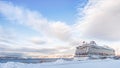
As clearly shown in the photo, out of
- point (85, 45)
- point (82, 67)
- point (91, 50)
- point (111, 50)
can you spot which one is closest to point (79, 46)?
point (85, 45)

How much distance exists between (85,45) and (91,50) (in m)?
2.39

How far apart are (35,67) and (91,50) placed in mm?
27511

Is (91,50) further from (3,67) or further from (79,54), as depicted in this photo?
(3,67)

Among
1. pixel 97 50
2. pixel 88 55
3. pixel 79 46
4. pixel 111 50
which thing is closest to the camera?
pixel 88 55

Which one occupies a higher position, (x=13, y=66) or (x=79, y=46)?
(x=79, y=46)

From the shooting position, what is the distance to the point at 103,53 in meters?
35.7

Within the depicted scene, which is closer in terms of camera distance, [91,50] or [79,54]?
[91,50]

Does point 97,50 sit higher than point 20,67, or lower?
higher

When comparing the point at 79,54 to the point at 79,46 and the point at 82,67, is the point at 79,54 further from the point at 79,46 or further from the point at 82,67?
the point at 82,67

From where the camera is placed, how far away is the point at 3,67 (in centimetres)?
619

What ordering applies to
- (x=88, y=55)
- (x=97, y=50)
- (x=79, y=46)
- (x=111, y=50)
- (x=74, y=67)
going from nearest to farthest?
(x=74, y=67)
(x=88, y=55)
(x=97, y=50)
(x=79, y=46)
(x=111, y=50)

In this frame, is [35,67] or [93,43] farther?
[93,43]

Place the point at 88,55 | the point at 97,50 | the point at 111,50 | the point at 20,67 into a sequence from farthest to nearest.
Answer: the point at 111,50
the point at 97,50
the point at 88,55
the point at 20,67

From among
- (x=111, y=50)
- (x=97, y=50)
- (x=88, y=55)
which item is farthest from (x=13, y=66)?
(x=111, y=50)
